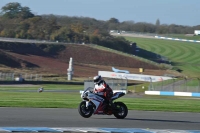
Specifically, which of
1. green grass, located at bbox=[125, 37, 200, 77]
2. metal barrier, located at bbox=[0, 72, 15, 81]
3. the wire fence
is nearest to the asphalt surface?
the wire fence

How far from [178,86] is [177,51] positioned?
7570cm

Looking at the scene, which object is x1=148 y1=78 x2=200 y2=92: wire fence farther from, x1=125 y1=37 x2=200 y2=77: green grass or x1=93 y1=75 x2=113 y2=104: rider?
x1=125 y1=37 x2=200 y2=77: green grass

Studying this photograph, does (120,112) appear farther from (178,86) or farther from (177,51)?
(177,51)

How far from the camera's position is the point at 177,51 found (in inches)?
5310

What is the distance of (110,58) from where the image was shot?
355ft

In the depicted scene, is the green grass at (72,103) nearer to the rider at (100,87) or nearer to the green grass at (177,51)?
the rider at (100,87)

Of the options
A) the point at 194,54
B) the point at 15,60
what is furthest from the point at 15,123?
the point at 194,54

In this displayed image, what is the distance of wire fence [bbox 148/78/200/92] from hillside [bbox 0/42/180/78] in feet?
97.5

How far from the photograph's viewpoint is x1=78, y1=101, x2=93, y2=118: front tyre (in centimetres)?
2005

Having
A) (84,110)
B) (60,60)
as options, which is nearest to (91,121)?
(84,110)

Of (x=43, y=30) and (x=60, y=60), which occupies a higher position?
(x=43, y=30)

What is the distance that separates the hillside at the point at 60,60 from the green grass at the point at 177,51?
1362 cm

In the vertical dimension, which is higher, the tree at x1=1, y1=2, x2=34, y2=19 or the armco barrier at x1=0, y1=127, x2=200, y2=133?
the tree at x1=1, y1=2, x2=34, y2=19

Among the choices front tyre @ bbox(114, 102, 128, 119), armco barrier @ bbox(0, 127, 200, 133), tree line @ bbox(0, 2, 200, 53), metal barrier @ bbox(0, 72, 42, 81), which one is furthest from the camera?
tree line @ bbox(0, 2, 200, 53)
